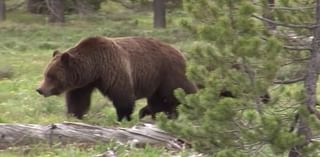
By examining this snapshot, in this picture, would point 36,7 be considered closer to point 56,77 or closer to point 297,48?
point 56,77

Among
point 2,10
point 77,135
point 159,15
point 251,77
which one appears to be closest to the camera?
point 251,77

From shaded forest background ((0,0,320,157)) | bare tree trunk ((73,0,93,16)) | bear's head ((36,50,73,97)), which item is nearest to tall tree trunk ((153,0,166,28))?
bare tree trunk ((73,0,93,16))

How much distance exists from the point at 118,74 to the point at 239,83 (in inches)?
185

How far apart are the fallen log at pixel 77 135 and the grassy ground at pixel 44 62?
130mm

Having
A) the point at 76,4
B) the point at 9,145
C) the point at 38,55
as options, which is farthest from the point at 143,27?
the point at 9,145

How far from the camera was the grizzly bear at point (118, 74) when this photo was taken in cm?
1096

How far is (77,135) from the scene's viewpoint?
888 cm

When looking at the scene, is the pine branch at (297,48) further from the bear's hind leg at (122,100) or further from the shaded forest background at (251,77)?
the bear's hind leg at (122,100)

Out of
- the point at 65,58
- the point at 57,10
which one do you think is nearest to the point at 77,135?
the point at 65,58

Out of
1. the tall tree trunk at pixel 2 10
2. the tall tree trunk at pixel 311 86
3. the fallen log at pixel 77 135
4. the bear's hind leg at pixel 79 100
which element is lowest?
the tall tree trunk at pixel 2 10

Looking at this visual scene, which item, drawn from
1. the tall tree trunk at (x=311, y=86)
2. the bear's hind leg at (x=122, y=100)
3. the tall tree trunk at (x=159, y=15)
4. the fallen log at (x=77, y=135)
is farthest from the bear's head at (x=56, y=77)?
the tall tree trunk at (x=159, y=15)

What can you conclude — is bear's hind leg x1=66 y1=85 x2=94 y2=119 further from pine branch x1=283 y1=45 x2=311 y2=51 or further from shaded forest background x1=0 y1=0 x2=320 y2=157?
pine branch x1=283 y1=45 x2=311 y2=51

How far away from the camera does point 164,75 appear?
445 inches

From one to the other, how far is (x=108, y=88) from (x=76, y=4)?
28.0 m
